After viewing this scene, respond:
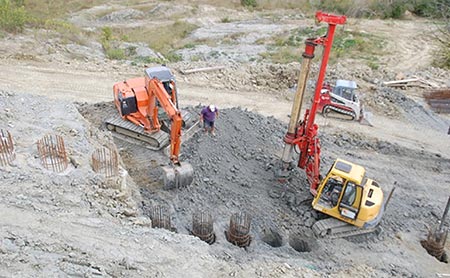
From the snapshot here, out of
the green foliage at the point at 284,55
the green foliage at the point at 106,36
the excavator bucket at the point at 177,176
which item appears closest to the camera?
the excavator bucket at the point at 177,176

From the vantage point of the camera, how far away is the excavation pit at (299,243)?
44.4ft

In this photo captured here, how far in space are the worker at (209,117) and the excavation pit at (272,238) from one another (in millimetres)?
4624

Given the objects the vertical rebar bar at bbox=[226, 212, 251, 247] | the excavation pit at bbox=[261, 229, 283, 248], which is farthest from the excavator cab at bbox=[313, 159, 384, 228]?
the vertical rebar bar at bbox=[226, 212, 251, 247]

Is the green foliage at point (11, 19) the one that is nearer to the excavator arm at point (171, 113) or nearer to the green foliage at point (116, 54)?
the green foliage at point (116, 54)

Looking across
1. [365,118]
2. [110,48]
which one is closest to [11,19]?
Answer: [110,48]

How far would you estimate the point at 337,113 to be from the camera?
828 inches

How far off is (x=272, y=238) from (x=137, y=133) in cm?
672

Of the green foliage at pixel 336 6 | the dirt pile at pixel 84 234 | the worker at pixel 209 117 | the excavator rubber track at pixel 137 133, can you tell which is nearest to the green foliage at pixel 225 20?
the green foliage at pixel 336 6

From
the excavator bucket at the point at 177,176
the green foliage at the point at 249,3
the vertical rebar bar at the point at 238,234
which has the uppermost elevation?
the green foliage at the point at 249,3

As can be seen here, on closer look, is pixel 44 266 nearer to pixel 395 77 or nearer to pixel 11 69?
pixel 11 69

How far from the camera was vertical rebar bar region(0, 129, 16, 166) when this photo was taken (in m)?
12.1

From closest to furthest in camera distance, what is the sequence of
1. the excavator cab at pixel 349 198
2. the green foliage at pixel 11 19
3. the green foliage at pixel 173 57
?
the excavator cab at pixel 349 198, the green foliage at pixel 11 19, the green foliage at pixel 173 57

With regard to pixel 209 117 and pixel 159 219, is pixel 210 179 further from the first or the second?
pixel 159 219

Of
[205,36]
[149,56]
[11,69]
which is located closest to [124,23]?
[205,36]
